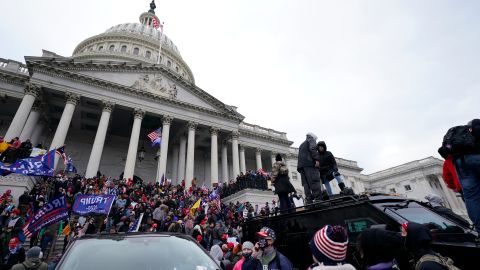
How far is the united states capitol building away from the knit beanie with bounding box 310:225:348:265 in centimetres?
1730

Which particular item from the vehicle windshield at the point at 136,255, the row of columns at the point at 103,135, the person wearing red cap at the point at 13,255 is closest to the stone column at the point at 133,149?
the row of columns at the point at 103,135

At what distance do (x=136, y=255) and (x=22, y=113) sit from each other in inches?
862

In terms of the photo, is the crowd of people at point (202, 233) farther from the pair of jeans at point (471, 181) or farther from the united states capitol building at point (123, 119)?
the united states capitol building at point (123, 119)

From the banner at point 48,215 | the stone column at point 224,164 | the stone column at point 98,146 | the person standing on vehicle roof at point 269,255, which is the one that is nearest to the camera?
the person standing on vehicle roof at point 269,255

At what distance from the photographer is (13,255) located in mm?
7371

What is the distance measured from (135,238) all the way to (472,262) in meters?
4.03

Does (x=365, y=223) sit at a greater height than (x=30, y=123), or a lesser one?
lesser

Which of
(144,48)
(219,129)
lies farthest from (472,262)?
(144,48)

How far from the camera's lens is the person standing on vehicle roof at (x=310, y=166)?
21.3 feet

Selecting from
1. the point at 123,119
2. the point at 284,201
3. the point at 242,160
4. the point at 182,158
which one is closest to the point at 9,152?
the point at 284,201

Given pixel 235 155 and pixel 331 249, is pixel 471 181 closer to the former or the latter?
pixel 331 249

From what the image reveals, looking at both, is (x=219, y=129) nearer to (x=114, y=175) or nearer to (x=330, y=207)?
(x=114, y=175)

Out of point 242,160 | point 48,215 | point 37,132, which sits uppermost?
point 37,132

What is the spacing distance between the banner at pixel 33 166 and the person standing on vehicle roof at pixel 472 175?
524 inches
